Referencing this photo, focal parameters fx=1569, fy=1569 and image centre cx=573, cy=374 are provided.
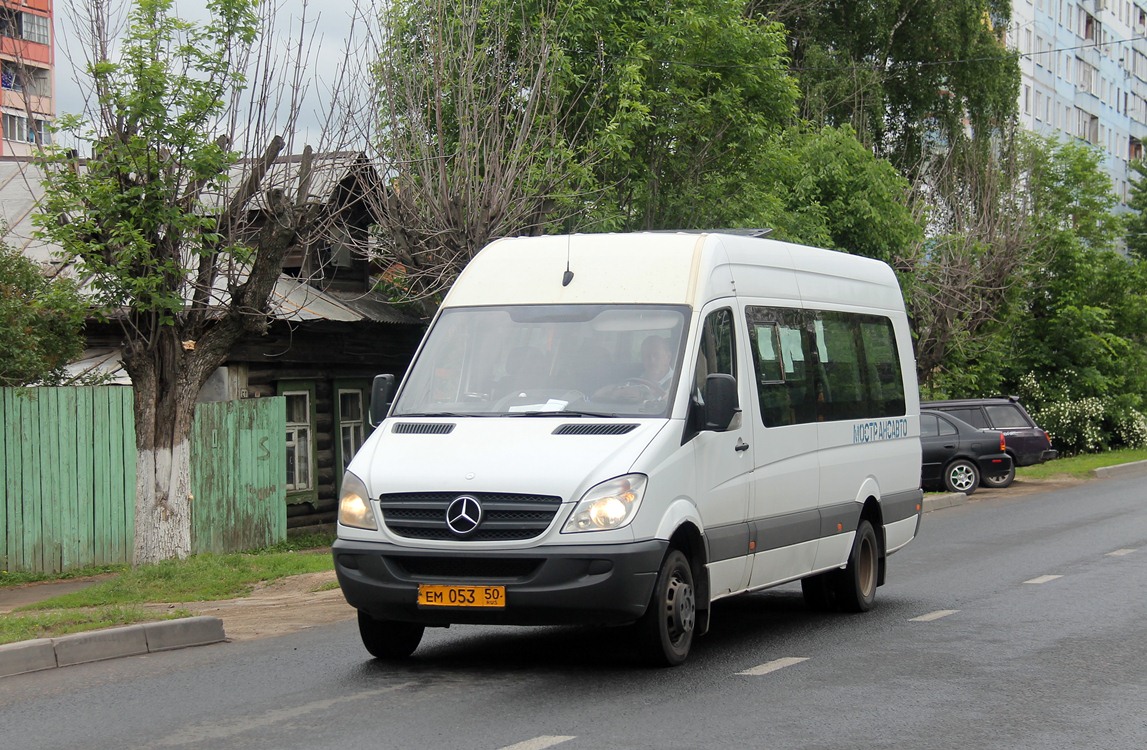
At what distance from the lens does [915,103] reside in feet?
144

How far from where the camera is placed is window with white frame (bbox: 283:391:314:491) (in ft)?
79.0

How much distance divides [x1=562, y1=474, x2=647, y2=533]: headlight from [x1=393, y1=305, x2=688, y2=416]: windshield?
29.6 inches

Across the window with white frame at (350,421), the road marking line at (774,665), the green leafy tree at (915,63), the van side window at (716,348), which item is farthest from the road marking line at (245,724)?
the green leafy tree at (915,63)

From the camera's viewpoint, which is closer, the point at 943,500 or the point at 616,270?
the point at 616,270

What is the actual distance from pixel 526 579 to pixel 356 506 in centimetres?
113

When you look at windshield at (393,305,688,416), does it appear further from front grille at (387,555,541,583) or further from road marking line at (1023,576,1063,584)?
road marking line at (1023,576,1063,584)

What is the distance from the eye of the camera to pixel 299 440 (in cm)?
2433

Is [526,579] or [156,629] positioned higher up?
[526,579]

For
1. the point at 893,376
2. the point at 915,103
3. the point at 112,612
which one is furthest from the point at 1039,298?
the point at 112,612

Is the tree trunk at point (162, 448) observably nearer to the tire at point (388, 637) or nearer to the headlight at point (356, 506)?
the tire at point (388, 637)

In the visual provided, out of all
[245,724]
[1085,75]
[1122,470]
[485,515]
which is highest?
[1085,75]

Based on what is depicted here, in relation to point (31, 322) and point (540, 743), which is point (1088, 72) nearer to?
point (31, 322)

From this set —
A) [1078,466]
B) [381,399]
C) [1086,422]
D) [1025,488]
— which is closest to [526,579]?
[381,399]

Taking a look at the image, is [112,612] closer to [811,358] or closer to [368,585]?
[368,585]
